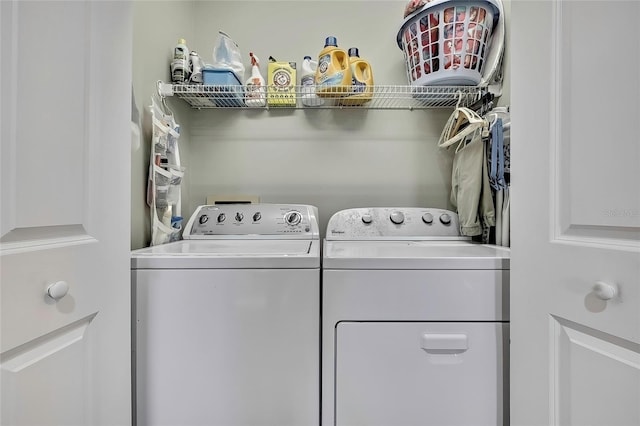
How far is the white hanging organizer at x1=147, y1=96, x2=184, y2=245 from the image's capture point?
1238mm

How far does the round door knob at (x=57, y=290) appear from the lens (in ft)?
1.87

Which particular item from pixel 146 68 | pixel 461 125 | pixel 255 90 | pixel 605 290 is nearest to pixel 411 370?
pixel 605 290

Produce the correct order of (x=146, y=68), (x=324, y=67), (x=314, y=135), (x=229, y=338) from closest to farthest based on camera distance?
(x=229, y=338), (x=146, y=68), (x=324, y=67), (x=314, y=135)

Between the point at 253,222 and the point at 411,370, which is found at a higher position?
the point at 253,222

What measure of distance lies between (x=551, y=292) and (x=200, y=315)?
0.89 metres

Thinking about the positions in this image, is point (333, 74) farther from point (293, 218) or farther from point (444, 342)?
point (444, 342)

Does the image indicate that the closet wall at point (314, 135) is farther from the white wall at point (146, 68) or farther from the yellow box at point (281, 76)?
the white wall at point (146, 68)

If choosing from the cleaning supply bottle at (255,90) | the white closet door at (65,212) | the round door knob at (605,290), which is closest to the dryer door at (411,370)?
the round door knob at (605,290)

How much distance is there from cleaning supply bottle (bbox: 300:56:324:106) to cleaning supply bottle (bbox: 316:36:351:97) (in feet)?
0.26

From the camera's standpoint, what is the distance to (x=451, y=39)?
4.21 feet

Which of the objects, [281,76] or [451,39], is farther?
[281,76]

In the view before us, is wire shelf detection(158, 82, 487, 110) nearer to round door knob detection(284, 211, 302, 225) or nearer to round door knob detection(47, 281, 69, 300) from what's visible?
round door knob detection(284, 211, 302, 225)

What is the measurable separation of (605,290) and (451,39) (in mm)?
1135

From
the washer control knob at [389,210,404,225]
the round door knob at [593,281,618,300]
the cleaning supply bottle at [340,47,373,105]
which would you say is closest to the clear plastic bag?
the cleaning supply bottle at [340,47,373,105]
